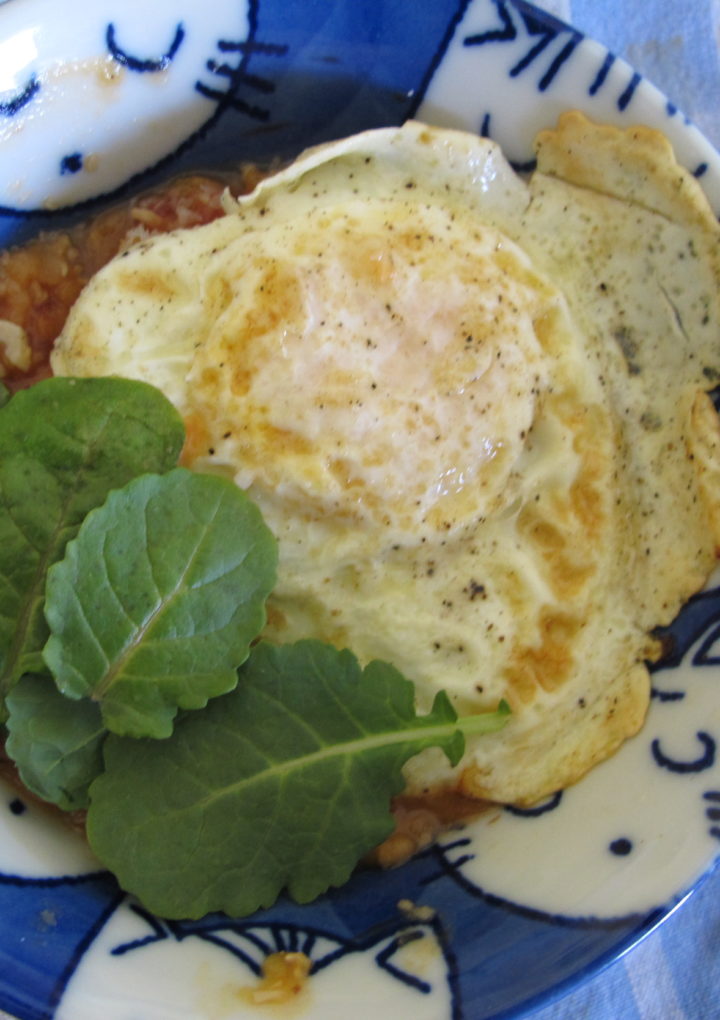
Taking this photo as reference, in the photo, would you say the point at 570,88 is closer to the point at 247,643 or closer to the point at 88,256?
the point at 88,256

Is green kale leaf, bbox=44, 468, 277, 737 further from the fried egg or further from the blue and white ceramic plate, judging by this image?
the blue and white ceramic plate

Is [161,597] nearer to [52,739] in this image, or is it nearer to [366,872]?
[52,739]

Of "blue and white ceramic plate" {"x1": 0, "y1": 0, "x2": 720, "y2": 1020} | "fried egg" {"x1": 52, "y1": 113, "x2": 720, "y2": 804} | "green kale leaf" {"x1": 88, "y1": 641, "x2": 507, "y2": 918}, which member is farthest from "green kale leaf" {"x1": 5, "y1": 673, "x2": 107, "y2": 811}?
"fried egg" {"x1": 52, "y1": 113, "x2": 720, "y2": 804}

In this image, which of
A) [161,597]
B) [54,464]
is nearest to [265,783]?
[161,597]

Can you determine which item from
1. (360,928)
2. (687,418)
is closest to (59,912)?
(360,928)

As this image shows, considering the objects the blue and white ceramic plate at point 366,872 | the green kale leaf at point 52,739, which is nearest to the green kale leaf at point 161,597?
the green kale leaf at point 52,739

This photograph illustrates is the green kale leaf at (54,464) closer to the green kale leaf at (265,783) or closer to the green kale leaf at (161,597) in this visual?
the green kale leaf at (161,597)
